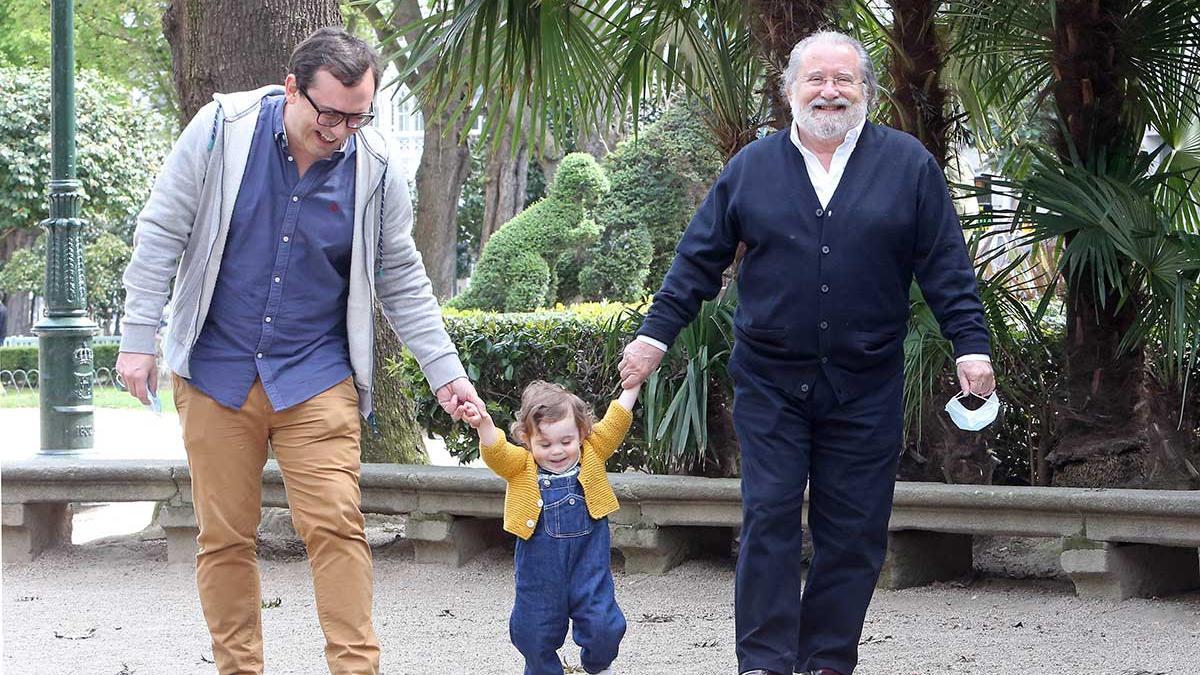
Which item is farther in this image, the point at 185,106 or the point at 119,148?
the point at 119,148

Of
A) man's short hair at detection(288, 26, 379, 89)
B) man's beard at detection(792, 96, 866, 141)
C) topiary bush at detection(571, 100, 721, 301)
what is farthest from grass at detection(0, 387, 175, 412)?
man's beard at detection(792, 96, 866, 141)

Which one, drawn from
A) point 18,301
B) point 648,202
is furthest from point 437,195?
point 18,301

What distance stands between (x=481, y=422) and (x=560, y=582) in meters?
0.47

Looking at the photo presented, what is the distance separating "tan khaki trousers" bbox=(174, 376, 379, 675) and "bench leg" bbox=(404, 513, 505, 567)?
2.54 metres

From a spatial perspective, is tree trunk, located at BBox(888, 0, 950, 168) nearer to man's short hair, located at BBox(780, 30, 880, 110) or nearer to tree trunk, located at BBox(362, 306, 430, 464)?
man's short hair, located at BBox(780, 30, 880, 110)

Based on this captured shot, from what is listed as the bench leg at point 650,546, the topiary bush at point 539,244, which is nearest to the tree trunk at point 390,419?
the bench leg at point 650,546

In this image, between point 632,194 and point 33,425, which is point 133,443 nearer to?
point 33,425

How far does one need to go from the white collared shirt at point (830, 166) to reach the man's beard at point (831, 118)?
43 millimetres

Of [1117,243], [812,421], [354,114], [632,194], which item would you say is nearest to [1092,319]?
[1117,243]

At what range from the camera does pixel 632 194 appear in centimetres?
1727

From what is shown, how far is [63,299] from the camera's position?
932cm

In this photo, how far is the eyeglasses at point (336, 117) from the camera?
11.8ft

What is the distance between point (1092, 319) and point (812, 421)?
92.6 inches

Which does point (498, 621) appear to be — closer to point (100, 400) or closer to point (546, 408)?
point (546, 408)
